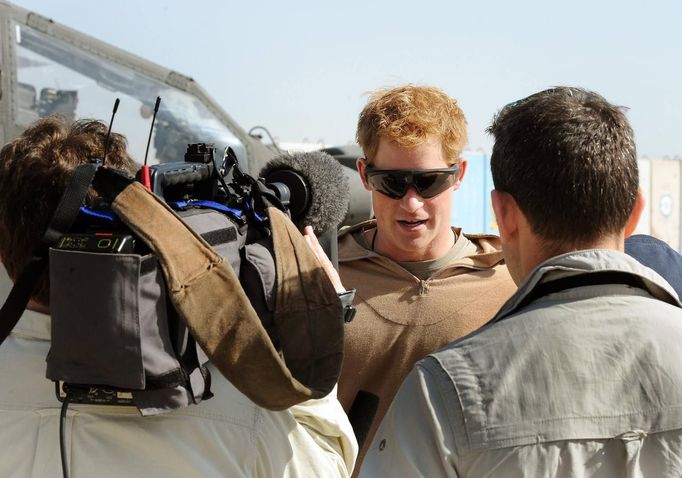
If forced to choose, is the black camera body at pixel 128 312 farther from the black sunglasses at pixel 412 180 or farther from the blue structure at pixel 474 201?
the blue structure at pixel 474 201

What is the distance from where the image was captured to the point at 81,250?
5.06ft

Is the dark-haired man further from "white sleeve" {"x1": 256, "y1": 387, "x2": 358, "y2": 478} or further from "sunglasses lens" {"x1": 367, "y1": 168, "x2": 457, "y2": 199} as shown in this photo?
"sunglasses lens" {"x1": 367, "y1": 168, "x2": 457, "y2": 199}

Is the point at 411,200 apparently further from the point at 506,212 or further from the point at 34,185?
the point at 34,185

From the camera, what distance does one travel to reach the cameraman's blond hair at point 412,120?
302 cm

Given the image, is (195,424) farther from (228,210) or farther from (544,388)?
(544,388)

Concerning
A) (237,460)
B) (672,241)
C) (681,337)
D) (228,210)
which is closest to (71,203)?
(228,210)

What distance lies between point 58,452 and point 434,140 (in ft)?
5.88

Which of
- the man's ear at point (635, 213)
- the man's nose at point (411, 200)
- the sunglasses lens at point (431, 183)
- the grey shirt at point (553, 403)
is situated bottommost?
the grey shirt at point (553, 403)

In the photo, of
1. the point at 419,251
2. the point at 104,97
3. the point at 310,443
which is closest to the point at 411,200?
the point at 419,251

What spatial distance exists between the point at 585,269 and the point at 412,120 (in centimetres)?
146

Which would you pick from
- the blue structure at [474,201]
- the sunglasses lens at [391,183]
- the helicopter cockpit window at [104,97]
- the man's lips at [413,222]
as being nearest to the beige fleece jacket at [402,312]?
the man's lips at [413,222]

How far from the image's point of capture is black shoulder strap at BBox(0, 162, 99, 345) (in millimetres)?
1620

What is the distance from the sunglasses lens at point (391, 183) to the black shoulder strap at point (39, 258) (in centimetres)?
153

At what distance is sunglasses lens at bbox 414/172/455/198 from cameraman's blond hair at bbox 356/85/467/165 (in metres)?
0.08
